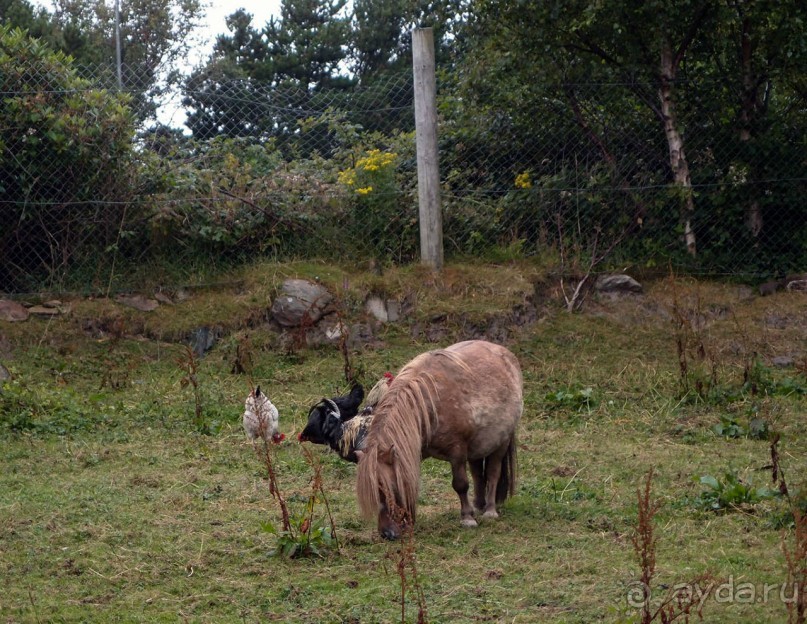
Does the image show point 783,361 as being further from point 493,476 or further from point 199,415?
point 199,415

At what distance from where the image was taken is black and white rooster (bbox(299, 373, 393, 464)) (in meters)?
6.98

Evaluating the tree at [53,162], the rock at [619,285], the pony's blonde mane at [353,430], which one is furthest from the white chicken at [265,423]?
the rock at [619,285]

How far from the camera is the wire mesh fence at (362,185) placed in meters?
10.3

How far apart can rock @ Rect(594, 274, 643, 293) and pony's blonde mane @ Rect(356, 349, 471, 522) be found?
521 cm

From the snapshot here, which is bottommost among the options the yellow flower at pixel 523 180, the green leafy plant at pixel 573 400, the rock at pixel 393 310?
the green leafy plant at pixel 573 400

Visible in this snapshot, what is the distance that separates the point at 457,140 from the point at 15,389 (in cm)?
519

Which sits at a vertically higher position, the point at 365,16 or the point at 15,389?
the point at 365,16

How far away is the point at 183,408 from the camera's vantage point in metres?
8.52

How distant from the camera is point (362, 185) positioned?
10.9 metres

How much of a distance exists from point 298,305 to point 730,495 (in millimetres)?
5301

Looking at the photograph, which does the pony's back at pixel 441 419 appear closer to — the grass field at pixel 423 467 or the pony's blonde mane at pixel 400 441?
the pony's blonde mane at pixel 400 441

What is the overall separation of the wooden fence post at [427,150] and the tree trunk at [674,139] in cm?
231

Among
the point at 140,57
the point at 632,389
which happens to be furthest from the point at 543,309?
the point at 140,57

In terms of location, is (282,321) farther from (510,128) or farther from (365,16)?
(365,16)
